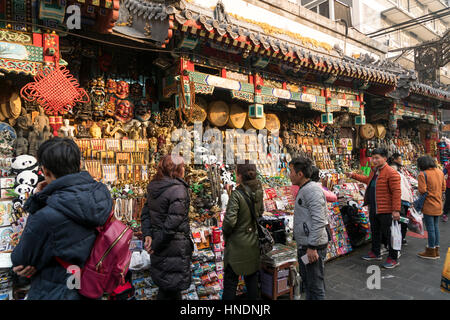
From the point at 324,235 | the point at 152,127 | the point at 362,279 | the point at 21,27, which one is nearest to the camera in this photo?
the point at 324,235

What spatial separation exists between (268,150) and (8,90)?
5671mm

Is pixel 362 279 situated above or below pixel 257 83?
below

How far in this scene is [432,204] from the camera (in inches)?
182

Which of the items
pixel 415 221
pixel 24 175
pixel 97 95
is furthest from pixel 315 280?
pixel 97 95

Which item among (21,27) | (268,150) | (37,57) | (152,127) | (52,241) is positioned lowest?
(52,241)

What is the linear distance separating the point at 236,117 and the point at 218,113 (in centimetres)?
52

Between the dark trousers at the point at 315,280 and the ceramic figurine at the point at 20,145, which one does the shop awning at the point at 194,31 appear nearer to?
the ceramic figurine at the point at 20,145

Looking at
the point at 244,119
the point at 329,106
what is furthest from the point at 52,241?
the point at 329,106

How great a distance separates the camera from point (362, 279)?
3.98 meters

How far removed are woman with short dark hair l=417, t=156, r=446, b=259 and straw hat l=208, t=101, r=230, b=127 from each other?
13.5 feet

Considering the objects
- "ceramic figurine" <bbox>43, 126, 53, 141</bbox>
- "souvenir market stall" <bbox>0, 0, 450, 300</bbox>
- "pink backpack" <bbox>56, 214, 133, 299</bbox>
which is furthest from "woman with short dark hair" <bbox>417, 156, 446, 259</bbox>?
"ceramic figurine" <bbox>43, 126, 53, 141</bbox>

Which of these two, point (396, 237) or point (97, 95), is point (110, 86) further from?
point (396, 237)

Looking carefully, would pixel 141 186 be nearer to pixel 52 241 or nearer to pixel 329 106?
pixel 52 241

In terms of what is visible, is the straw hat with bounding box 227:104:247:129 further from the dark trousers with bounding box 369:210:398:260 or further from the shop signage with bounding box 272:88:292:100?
the dark trousers with bounding box 369:210:398:260
